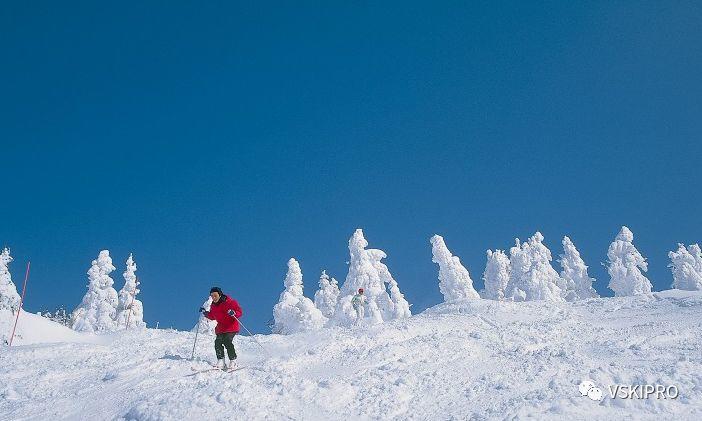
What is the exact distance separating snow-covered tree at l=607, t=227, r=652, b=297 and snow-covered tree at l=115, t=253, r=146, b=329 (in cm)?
5558

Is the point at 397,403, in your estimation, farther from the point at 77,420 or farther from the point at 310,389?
the point at 77,420

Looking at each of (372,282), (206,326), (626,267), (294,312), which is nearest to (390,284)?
(372,282)

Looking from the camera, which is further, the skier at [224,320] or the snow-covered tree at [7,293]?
the snow-covered tree at [7,293]

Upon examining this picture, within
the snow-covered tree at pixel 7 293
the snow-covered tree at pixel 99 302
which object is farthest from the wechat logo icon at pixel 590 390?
the snow-covered tree at pixel 99 302

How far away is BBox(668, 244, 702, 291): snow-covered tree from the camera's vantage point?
5800 cm

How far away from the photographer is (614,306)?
74.9ft

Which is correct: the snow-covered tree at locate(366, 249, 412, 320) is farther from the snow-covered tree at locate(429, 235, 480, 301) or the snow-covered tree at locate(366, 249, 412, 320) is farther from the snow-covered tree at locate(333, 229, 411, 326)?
the snow-covered tree at locate(429, 235, 480, 301)

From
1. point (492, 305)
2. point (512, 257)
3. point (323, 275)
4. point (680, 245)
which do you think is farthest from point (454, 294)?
point (492, 305)

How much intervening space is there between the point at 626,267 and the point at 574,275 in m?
6.73

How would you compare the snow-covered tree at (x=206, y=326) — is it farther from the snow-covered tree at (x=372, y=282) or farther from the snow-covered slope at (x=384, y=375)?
the snow-covered tree at (x=372, y=282)

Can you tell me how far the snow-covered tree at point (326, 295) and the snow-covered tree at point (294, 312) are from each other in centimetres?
799

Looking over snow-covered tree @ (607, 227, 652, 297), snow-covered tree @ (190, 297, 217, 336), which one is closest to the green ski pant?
snow-covered tree @ (190, 297, 217, 336)

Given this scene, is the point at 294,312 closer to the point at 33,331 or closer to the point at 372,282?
the point at 372,282

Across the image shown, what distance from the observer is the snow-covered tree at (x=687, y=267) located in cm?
5800
